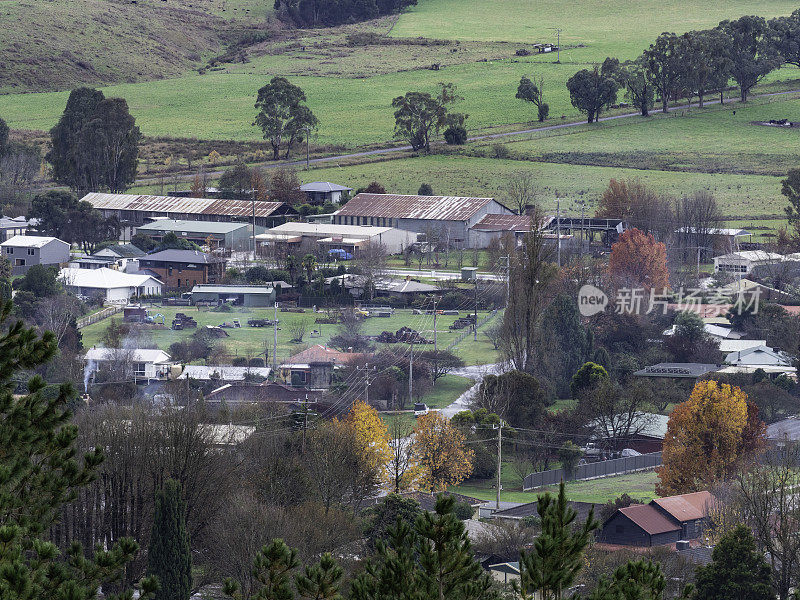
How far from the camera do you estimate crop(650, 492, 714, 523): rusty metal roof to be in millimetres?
29078

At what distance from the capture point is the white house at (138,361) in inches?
1631

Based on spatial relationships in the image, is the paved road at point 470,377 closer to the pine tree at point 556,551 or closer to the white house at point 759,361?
the white house at point 759,361

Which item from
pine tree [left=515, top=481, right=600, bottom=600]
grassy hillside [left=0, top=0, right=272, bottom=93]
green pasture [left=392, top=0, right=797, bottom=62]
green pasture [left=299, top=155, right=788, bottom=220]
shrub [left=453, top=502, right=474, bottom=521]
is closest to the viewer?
pine tree [left=515, top=481, right=600, bottom=600]

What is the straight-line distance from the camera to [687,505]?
2958cm

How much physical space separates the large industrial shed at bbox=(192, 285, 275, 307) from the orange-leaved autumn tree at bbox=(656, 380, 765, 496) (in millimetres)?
23685

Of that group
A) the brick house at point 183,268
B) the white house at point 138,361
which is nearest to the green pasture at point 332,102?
the brick house at point 183,268

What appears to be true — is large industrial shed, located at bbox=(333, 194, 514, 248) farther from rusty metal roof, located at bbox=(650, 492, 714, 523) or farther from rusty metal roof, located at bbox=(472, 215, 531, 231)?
rusty metal roof, located at bbox=(650, 492, 714, 523)

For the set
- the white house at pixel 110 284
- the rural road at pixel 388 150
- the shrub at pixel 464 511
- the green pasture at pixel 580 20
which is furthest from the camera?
the green pasture at pixel 580 20

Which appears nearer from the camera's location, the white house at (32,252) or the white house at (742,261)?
the white house at (742,261)

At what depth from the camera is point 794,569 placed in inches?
969

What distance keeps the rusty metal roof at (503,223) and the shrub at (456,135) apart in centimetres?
1821

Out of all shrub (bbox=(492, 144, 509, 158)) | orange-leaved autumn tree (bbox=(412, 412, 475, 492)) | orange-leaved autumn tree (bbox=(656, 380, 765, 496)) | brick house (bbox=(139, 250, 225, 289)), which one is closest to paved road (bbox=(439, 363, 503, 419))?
orange-leaved autumn tree (bbox=(412, 412, 475, 492))

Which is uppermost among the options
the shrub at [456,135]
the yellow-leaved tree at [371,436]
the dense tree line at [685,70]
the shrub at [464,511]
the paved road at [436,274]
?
the dense tree line at [685,70]

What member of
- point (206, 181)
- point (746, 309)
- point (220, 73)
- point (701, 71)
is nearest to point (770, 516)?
point (746, 309)
